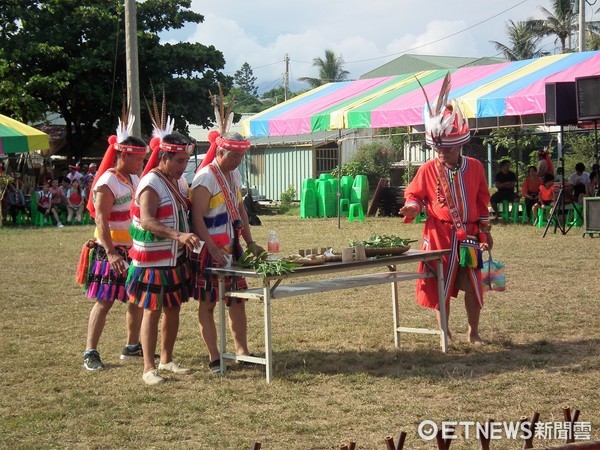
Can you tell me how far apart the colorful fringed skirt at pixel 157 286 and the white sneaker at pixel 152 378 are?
0.46m

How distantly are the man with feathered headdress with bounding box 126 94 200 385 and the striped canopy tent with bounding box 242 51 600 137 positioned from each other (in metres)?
10.4

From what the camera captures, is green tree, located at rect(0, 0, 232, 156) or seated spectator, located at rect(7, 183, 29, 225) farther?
green tree, located at rect(0, 0, 232, 156)

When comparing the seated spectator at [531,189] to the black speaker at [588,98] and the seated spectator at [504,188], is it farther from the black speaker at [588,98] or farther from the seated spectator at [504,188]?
the black speaker at [588,98]

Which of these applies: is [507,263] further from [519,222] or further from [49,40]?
[49,40]

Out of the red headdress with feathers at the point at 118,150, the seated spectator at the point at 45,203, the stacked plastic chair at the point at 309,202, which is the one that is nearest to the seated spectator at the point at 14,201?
the seated spectator at the point at 45,203

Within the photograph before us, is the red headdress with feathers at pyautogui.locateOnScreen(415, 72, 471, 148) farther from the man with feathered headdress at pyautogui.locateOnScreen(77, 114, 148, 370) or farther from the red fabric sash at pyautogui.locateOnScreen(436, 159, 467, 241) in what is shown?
the man with feathered headdress at pyautogui.locateOnScreen(77, 114, 148, 370)

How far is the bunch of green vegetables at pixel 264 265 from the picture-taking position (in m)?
6.48

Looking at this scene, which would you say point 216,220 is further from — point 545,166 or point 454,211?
point 545,166

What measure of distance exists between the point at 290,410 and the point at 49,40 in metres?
26.9

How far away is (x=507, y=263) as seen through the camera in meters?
13.3

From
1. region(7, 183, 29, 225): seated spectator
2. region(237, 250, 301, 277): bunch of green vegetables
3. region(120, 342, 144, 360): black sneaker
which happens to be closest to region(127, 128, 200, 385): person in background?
region(237, 250, 301, 277): bunch of green vegetables

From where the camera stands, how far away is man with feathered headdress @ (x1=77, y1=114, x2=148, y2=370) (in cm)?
723

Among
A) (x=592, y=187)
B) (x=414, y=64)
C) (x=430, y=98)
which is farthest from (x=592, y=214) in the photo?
(x=414, y=64)

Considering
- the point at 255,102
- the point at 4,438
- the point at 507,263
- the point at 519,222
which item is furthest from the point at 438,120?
the point at 255,102
